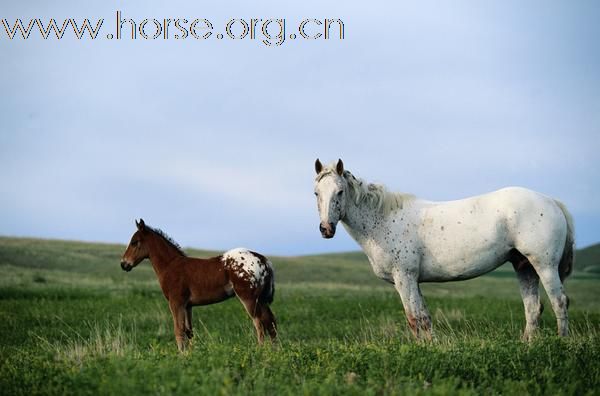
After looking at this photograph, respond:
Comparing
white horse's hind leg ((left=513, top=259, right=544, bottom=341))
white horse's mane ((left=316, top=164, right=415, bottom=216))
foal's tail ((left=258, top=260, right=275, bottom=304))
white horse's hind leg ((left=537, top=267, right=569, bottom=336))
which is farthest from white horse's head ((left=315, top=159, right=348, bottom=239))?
white horse's hind leg ((left=537, top=267, right=569, bottom=336))

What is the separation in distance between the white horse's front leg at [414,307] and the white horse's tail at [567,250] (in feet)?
9.33

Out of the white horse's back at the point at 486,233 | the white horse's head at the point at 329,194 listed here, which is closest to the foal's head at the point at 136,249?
the white horse's head at the point at 329,194

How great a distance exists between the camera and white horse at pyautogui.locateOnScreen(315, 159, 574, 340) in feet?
37.5

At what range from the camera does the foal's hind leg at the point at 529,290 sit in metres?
12.0

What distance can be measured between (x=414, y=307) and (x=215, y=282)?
3280 mm

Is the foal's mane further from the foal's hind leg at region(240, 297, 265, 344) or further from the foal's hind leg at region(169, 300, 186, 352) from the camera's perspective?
the foal's hind leg at region(240, 297, 265, 344)

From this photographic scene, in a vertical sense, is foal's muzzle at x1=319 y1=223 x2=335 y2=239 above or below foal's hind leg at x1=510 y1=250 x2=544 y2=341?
above

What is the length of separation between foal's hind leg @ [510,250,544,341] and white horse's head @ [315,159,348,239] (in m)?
3.36

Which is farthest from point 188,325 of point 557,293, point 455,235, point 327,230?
point 557,293

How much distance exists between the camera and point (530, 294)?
40.1 feet

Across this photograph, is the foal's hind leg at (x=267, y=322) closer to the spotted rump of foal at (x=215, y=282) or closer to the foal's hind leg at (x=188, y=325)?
the spotted rump of foal at (x=215, y=282)

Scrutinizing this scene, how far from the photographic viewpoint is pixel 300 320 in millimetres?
21219

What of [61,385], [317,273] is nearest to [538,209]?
[61,385]

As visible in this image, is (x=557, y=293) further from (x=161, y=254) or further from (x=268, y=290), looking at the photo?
(x=161, y=254)
